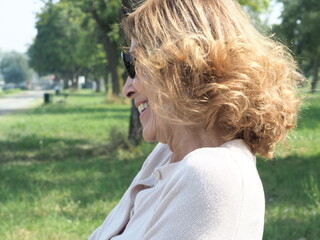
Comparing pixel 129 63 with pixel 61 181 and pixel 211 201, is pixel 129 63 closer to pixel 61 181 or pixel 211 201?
pixel 211 201

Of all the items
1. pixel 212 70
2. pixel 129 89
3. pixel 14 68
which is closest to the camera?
pixel 212 70

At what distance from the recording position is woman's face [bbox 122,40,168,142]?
179 cm

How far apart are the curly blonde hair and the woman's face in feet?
0.20

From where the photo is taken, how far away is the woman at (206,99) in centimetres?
146

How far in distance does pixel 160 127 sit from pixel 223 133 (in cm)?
23

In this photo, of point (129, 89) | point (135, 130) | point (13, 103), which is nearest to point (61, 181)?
point (135, 130)

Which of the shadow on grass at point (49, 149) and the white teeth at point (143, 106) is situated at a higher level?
the white teeth at point (143, 106)

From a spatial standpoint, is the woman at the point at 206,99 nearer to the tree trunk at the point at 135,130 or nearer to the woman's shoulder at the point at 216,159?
the woman's shoulder at the point at 216,159

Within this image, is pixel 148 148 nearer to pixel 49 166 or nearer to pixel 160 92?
pixel 49 166

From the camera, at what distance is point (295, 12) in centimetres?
2136

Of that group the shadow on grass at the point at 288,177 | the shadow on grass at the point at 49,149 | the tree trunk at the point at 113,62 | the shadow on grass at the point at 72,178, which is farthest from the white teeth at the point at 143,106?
the tree trunk at the point at 113,62

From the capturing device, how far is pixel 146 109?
73.4 inches

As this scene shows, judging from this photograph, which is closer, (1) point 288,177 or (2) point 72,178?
(1) point 288,177

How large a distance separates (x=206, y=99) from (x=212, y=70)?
9 centimetres
